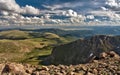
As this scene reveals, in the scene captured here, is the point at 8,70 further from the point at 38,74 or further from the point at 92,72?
the point at 92,72

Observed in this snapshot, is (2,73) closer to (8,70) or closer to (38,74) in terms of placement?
(8,70)

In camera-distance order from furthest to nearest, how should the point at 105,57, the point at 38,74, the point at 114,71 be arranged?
the point at 105,57
the point at 114,71
the point at 38,74

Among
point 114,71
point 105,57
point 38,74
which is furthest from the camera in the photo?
point 105,57

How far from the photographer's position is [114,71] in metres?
44.8

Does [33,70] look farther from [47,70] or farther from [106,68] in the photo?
[106,68]

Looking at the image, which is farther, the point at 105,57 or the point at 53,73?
the point at 105,57

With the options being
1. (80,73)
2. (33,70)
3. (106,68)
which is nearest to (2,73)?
(33,70)

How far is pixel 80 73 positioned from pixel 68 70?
2864 mm

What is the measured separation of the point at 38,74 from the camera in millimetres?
41688

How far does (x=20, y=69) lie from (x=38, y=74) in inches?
149

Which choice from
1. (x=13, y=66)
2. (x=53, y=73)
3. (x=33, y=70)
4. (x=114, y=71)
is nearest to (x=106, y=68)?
(x=114, y=71)

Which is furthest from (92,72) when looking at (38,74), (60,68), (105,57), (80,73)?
(105,57)

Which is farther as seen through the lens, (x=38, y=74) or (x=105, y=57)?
(x=105, y=57)

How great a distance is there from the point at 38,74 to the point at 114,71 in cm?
1313
